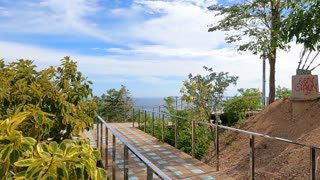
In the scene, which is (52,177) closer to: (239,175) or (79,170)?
(79,170)

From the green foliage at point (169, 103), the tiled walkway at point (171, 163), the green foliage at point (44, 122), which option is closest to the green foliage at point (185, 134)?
the tiled walkway at point (171, 163)

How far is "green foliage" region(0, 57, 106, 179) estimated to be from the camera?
4.43 ft

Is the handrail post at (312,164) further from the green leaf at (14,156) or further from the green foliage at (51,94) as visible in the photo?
the green leaf at (14,156)

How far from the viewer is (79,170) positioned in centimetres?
137

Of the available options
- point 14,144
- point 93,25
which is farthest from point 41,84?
point 93,25

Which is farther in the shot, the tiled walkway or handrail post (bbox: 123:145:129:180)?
the tiled walkway

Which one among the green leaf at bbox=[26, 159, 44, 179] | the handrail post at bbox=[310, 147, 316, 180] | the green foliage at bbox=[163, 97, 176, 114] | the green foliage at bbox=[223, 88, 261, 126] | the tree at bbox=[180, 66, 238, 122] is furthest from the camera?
the green foliage at bbox=[163, 97, 176, 114]

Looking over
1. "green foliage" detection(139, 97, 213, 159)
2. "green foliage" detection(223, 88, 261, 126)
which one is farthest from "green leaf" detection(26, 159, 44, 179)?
"green foliage" detection(223, 88, 261, 126)

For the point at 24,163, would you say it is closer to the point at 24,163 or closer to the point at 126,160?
the point at 24,163

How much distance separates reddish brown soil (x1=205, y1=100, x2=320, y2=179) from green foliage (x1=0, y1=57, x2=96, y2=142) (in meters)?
2.66

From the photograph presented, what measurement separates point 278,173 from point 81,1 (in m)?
A: 4.18

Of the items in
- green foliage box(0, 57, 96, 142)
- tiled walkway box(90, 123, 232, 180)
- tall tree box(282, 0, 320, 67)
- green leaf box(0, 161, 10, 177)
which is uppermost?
tall tree box(282, 0, 320, 67)

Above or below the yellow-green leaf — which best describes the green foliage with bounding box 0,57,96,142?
above

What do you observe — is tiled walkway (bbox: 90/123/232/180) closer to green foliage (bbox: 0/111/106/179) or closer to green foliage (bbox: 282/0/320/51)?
green foliage (bbox: 0/111/106/179)
